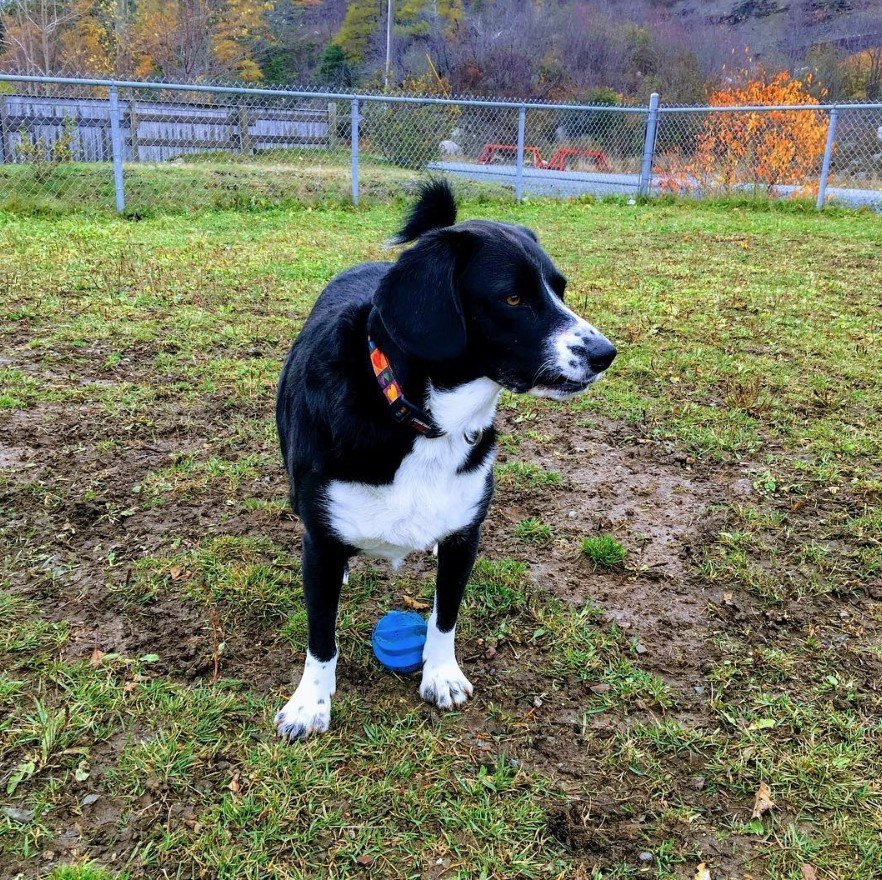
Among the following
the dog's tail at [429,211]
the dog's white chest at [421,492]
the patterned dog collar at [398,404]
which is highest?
the dog's tail at [429,211]

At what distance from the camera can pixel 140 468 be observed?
327 cm

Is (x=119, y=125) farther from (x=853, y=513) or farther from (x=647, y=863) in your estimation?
(x=647, y=863)

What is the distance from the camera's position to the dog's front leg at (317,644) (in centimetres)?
195

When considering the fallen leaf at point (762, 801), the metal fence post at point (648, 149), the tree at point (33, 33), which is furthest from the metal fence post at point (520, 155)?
the tree at point (33, 33)

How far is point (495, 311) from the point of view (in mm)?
1826

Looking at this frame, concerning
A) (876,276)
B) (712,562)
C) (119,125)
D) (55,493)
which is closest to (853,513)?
(712,562)

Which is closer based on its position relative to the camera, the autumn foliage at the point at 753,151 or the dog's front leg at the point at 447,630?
the dog's front leg at the point at 447,630

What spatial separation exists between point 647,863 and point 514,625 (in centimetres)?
88

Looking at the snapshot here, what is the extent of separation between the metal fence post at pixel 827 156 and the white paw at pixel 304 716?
11250 mm

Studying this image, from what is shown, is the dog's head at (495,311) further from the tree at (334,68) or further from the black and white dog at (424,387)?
the tree at (334,68)

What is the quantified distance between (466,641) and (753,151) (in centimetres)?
1142

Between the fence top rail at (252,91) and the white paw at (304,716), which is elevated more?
the fence top rail at (252,91)

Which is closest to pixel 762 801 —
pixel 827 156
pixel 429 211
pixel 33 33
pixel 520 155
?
pixel 429 211

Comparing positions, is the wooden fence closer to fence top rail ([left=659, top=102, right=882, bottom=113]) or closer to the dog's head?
fence top rail ([left=659, top=102, right=882, bottom=113])
